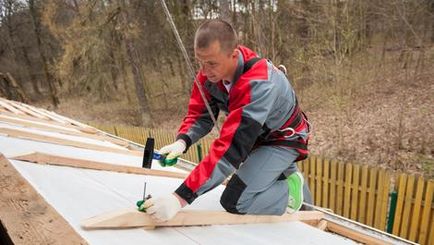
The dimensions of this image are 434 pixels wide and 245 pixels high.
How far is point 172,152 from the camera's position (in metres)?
2.21

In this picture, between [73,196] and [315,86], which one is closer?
[73,196]

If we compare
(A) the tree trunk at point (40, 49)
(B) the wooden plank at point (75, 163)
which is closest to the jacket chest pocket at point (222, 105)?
(B) the wooden plank at point (75, 163)

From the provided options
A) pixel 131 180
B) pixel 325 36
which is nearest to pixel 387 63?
pixel 325 36

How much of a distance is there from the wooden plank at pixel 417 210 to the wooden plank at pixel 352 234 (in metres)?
1.97

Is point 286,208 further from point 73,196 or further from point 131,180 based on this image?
point 73,196

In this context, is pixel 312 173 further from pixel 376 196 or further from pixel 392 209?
pixel 392 209

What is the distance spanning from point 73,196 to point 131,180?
68 cm

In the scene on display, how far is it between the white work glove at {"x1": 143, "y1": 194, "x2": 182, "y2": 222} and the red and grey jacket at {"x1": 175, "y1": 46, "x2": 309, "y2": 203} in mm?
135

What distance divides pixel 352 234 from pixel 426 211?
7.06 ft

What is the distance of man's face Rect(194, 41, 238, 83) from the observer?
1.92m

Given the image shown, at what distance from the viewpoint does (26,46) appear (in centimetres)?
2411

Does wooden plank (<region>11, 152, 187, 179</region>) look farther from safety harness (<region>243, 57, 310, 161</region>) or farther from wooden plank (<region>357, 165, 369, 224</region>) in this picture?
wooden plank (<region>357, 165, 369, 224</region>)

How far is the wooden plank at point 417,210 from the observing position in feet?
12.9

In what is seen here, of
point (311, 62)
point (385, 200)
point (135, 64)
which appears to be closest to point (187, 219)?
point (385, 200)
